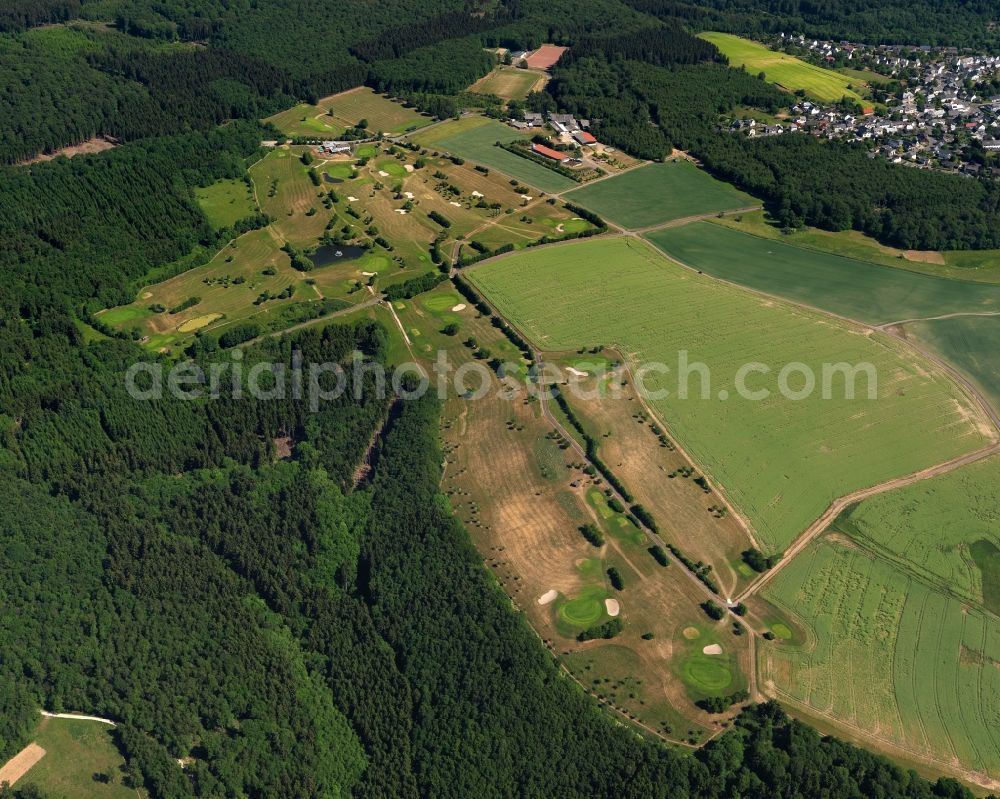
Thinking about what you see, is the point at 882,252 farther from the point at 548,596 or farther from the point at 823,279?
the point at 548,596

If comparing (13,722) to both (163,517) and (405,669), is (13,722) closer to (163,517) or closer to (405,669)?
(163,517)

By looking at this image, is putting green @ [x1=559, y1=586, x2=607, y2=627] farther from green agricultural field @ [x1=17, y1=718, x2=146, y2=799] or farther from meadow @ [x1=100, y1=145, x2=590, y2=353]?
meadow @ [x1=100, y1=145, x2=590, y2=353]

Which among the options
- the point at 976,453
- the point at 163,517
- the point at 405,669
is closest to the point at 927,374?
the point at 976,453

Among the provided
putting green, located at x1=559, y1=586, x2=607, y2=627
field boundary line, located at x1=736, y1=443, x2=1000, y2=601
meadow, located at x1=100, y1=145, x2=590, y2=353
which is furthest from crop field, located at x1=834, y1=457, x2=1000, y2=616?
meadow, located at x1=100, y1=145, x2=590, y2=353

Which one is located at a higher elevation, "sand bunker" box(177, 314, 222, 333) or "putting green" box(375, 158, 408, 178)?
"putting green" box(375, 158, 408, 178)

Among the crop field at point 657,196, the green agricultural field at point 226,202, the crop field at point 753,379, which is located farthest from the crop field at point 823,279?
the green agricultural field at point 226,202

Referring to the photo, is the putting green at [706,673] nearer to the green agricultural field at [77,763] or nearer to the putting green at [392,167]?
the green agricultural field at [77,763]
